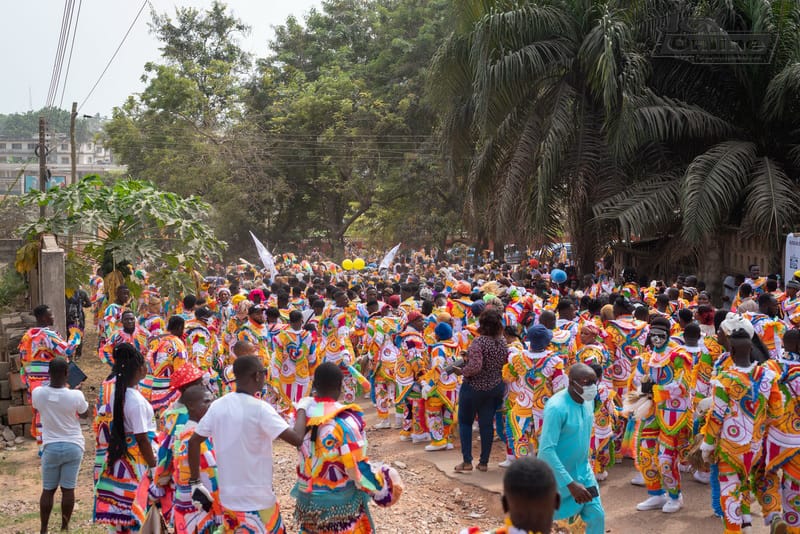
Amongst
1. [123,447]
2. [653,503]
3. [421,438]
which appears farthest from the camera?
[421,438]

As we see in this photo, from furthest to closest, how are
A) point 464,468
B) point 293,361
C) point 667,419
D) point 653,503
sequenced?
point 293,361
point 464,468
point 653,503
point 667,419

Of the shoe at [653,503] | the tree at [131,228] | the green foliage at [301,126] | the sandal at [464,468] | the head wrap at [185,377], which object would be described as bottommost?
the shoe at [653,503]

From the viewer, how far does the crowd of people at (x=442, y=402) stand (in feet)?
16.9

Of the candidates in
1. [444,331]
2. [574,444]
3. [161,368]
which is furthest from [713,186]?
[574,444]

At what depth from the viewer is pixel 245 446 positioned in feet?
16.7

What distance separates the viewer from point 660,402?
7938mm

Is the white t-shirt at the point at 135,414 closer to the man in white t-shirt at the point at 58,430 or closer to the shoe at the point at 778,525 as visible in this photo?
the man in white t-shirt at the point at 58,430

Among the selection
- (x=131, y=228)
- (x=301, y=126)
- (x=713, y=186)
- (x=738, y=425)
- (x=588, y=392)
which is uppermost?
(x=301, y=126)

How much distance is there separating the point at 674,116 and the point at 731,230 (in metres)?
2.89

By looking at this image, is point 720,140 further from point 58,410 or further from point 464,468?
point 58,410

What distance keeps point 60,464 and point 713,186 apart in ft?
44.7

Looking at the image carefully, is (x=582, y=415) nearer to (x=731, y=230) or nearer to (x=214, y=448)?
(x=214, y=448)

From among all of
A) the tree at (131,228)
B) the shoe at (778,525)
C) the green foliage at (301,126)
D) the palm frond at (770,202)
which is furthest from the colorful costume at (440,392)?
the green foliage at (301,126)

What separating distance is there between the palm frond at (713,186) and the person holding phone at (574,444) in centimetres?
1211
